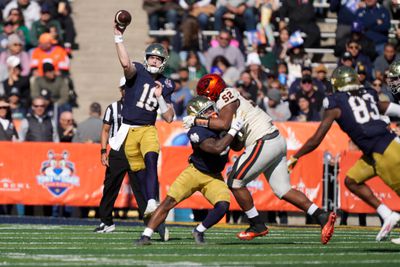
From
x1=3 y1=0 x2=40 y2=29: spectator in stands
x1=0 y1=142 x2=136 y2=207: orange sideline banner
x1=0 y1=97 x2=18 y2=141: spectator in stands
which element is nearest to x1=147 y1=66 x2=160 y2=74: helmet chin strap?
x1=0 y1=142 x2=136 y2=207: orange sideline banner

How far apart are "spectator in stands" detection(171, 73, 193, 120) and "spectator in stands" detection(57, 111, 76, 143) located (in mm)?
1751

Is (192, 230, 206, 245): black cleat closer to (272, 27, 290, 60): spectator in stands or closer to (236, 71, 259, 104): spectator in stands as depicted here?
(236, 71, 259, 104): spectator in stands

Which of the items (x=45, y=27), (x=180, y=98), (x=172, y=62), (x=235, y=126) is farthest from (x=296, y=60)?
(x=235, y=126)

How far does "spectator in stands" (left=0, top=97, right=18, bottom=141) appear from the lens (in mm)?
19141

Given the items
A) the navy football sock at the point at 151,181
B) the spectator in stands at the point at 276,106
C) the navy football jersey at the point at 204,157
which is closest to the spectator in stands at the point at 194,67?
the spectator in stands at the point at 276,106

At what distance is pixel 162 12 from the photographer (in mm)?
24188

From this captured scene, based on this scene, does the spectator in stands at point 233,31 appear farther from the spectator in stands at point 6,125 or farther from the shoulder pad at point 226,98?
the shoulder pad at point 226,98

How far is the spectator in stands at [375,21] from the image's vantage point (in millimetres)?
23391

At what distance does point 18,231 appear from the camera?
14453 mm

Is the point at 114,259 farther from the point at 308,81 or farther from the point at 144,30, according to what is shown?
the point at 144,30

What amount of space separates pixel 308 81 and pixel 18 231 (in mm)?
7608

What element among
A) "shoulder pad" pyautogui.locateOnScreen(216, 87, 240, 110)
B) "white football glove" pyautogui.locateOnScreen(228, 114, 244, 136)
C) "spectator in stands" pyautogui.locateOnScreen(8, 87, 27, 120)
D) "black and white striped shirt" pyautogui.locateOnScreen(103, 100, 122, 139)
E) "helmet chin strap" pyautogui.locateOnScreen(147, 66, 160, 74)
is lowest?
"spectator in stands" pyautogui.locateOnScreen(8, 87, 27, 120)

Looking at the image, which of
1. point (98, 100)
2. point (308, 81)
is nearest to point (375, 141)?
point (308, 81)

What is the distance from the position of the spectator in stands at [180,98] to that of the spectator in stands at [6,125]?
268 centimetres
